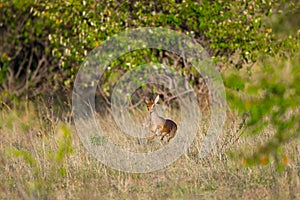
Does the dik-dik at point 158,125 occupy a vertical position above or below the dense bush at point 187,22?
below

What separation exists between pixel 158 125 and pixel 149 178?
39.5 inches

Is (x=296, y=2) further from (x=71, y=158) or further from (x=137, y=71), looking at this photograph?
(x=71, y=158)

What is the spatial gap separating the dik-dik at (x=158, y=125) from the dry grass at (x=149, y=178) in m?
0.36

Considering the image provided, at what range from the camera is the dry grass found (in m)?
5.25

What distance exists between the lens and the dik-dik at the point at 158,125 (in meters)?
6.69

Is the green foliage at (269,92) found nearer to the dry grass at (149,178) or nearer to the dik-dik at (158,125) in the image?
the dry grass at (149,178)

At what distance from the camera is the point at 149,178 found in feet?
19.3

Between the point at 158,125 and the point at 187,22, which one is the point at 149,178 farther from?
the point at 187,22

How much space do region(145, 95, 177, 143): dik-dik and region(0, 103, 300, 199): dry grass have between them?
36 cm

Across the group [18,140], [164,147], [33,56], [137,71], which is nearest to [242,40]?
[137,71]

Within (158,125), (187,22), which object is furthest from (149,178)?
(187,22)

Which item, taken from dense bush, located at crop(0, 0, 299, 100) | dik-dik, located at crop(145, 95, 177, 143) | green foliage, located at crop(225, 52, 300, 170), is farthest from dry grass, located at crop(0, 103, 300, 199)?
dense bush, located at crop(0, 0, 299, 100)

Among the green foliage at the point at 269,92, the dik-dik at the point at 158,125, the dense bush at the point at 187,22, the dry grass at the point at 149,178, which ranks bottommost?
the dry grass at the point at 149,178

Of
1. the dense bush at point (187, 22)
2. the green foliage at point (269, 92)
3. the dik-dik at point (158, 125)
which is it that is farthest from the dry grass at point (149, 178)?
the dense bush at point (187, 22)
